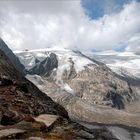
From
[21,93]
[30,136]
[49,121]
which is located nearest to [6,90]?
[21,93]

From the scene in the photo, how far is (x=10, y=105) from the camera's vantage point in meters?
29.9

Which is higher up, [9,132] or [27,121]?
[27,121]

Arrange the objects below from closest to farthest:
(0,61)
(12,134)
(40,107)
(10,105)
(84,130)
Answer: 1. (12,134)
2. (84,130)
3. (10,105)
4. (40,107)
5. (0,61)

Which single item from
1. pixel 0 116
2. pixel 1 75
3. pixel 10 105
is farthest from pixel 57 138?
pixel 1 75

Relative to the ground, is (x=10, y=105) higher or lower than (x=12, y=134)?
higher

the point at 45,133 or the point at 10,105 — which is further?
the point at 10,105

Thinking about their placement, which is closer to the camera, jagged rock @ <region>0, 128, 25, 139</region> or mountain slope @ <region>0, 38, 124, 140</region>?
jagged rock @ <region>0, 128, 25, 139</region>

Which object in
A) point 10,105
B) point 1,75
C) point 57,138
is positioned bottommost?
point 57,138

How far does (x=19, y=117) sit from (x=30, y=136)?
569 cm

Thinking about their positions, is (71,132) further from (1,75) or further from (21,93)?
(1,75)

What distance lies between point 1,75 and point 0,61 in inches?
198

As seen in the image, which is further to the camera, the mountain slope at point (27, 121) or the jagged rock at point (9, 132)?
the mountain slope at point (27, 121)

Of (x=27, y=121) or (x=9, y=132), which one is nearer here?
(x=9, y=132)

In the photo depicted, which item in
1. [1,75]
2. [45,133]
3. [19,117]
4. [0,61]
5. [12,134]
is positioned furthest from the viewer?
[0,61]
